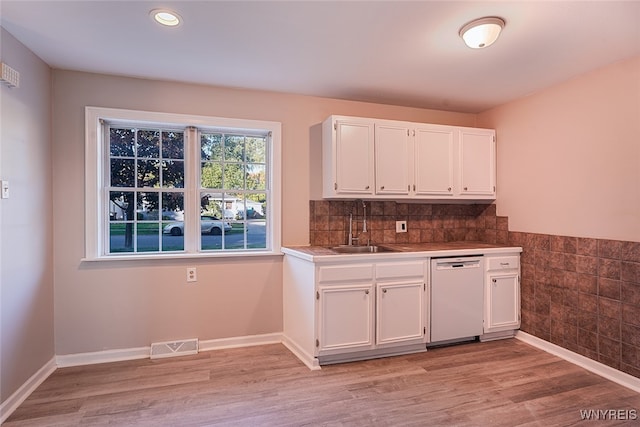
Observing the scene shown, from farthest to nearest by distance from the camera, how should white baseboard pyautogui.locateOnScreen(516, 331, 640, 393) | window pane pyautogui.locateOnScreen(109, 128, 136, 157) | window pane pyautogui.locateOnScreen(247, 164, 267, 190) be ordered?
window pane pyautogui.locateOnScreen(247, 164, 267, 190) < window pane pyautogui.locateOnScreen(109, 128, 136, 157) < white baseboard pyautogui.locateOnScreen(516, 331, 640, 393)

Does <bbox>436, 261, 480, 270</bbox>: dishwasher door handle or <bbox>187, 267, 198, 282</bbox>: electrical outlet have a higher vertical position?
<bbox>436, 261, 480, 270</bbox>: dishwasher door handle

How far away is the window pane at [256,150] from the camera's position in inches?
132

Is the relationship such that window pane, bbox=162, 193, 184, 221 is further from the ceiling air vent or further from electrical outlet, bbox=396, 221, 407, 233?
electrical outlet, bbox=396, 221, 407, 233

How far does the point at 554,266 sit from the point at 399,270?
140 cm

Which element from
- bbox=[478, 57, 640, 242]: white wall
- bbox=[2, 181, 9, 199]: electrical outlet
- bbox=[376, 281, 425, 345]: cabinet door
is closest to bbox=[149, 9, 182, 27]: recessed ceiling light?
bbox=[2, 181, 9, 199]: electrical outlet

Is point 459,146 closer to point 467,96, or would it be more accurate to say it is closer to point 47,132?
point 467,96

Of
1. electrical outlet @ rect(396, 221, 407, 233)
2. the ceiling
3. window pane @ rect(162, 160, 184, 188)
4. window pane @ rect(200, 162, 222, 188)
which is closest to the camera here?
the ceiling

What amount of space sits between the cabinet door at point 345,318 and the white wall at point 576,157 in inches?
70.7

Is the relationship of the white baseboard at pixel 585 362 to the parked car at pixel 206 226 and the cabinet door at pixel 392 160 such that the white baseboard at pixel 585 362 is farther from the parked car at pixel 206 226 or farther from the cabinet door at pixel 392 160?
the parked car at pixel 206 226

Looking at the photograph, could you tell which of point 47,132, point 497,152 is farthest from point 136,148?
point 497,152

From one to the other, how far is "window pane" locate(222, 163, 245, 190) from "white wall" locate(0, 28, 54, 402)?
1.34 meters

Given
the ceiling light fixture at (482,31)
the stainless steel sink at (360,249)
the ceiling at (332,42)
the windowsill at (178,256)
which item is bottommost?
the windowsill at (178,256)

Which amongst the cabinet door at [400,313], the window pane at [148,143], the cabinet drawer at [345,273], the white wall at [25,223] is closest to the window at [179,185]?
the window pane at [148,143]

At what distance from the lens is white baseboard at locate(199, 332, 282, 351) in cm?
309
